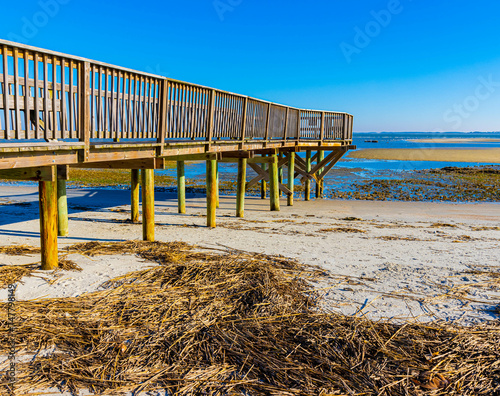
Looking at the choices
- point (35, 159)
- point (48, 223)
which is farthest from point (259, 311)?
point (48, 223)

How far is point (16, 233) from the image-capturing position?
9305 mm

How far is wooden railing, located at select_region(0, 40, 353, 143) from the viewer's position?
4.99 m

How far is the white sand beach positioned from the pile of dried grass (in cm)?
64

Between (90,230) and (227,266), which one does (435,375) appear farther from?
(90,230)

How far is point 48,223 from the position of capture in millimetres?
6199

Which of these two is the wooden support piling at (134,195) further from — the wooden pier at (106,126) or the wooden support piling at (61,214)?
the wooden support piling at (61,214)

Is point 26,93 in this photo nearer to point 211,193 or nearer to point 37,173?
point 37,173

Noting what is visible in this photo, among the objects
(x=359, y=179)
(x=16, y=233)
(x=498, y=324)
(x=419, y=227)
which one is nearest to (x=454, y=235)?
(x=419, y=227)

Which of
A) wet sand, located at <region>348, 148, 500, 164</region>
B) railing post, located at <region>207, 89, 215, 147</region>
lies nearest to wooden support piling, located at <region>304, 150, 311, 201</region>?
railing post, located at <region>207, 89, 215, 147</region>

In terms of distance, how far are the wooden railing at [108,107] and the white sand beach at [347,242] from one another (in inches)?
85.9

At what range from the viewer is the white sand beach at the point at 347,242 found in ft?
17.7

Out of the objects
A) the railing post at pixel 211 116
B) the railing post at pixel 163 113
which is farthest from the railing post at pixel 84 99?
the railing post at pixel 211 116

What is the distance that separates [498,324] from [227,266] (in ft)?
11.8

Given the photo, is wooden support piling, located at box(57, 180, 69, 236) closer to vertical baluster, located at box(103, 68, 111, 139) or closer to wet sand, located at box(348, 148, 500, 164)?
vertical baluster, located at box(103, 68, 111, 139)
